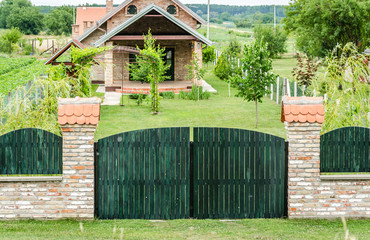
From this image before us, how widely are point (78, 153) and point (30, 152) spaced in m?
0.79

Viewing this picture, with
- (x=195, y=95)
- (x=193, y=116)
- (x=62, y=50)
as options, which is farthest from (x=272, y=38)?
(x=193, y=116)

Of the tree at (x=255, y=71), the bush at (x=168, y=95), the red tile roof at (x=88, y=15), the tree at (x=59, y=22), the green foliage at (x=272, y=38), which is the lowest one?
the bush at (x=168, y=95)

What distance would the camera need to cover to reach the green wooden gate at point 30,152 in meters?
9.45

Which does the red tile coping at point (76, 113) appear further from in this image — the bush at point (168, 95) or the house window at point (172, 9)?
the house window at point (172, 9)

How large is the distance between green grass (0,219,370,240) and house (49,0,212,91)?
959 inches

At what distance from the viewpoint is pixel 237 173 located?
9766 mm

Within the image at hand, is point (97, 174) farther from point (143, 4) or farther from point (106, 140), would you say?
point (143, 4)

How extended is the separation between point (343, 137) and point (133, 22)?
2606 cm

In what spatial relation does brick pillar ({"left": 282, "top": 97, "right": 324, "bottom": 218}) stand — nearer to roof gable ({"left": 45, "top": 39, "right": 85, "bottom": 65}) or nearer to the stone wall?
the stone wall

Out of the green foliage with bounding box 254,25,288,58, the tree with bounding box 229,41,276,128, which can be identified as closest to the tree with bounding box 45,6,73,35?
the green foliage with bounding box 254,25,288,58

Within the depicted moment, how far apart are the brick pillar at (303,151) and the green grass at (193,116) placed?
32.5 ft

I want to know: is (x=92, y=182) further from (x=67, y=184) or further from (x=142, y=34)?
(x=142, y=34)

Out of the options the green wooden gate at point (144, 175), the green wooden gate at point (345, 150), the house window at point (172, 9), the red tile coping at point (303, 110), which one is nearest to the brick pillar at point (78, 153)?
the green wooden gate at point (144, 175)

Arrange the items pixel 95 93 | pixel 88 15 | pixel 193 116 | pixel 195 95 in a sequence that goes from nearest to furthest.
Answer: pixel 193 116, pixel 195 95, pixel 95 93, pixel 88 15
